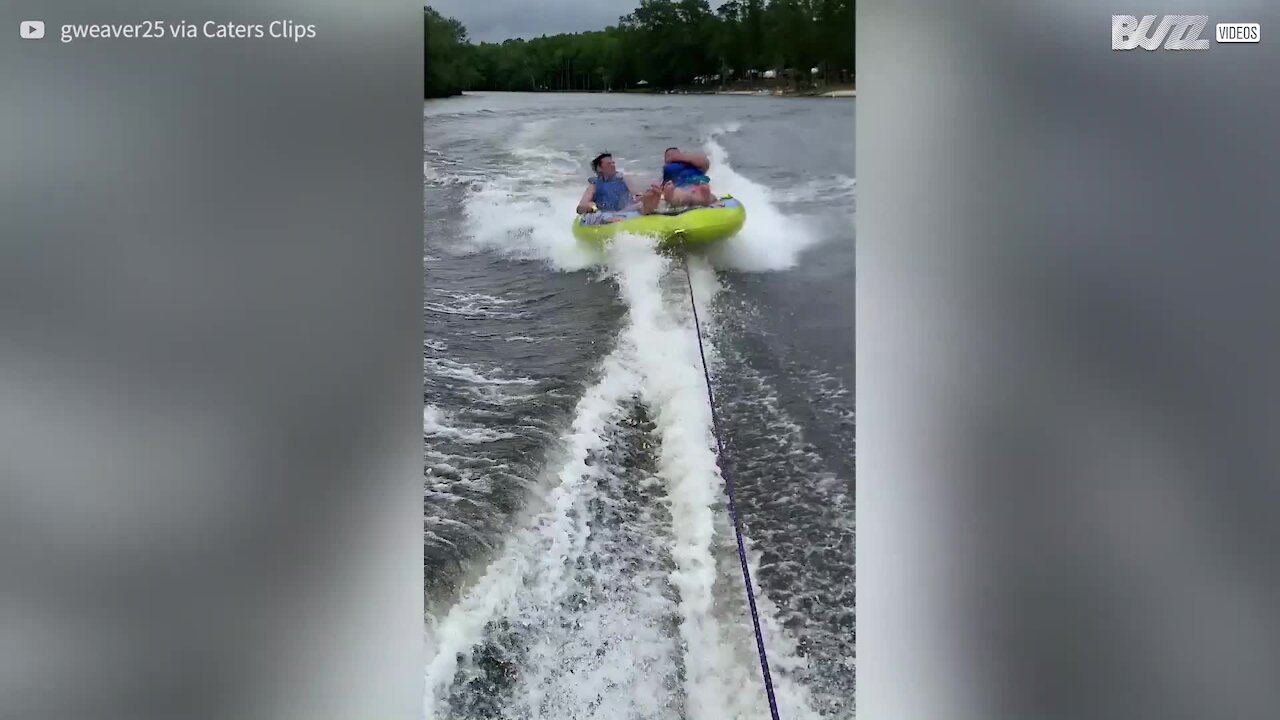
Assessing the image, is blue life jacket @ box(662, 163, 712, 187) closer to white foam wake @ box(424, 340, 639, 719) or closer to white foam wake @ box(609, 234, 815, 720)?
white foam wake @ box(609, 234, 815, 720)

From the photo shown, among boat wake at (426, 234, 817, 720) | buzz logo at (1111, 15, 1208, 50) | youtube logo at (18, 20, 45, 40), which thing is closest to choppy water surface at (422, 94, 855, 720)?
boat wake at (426, 234, 817, 720)

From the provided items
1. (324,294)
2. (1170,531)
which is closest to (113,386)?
(324,294)

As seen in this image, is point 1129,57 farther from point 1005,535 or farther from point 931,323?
point 1005,535

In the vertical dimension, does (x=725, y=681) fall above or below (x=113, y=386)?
below

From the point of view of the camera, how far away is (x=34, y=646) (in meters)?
1.85

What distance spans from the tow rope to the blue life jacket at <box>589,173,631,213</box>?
0.65ft

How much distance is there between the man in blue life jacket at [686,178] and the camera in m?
1.89

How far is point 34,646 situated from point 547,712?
1.24 meters

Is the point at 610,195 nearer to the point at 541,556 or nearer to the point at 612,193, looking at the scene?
the point at 612,193

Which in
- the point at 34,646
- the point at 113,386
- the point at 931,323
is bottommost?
the point at 34,646

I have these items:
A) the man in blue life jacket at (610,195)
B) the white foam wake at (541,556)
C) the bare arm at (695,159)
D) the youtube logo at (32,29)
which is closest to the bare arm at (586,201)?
the man in blue life jacket at (610,195)

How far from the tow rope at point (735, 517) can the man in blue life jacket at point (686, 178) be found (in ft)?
0.46

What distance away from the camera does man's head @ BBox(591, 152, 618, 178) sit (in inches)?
75.4

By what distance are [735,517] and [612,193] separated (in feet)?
2.79
